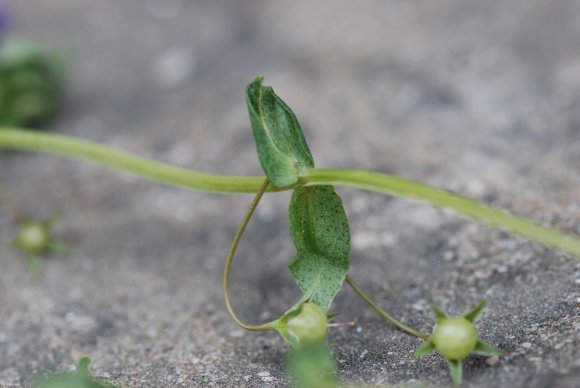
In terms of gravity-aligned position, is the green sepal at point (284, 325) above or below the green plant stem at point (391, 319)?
below

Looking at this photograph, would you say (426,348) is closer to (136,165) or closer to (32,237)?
(136,165)

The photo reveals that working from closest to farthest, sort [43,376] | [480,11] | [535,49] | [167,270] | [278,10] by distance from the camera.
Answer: [43,376] → [167,270] → [535,49] → [480,11] → [278,10]

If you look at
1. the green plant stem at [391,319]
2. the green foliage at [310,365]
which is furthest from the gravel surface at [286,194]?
the green foliage at [310,365]

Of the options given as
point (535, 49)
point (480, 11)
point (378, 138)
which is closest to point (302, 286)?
point (378, 138)

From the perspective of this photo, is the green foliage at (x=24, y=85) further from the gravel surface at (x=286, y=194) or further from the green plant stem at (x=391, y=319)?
the green plant stem at (x=391, y=319)

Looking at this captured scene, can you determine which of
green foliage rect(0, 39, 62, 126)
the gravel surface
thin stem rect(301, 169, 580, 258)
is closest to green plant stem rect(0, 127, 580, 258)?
thin stem rect(301, 169, 580, 258)

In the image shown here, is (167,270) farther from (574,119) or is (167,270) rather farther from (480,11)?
(480,11)

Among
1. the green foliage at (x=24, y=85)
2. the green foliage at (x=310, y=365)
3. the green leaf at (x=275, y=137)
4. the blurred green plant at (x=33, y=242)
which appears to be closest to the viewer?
the green foliage at (x=310, y=365)
